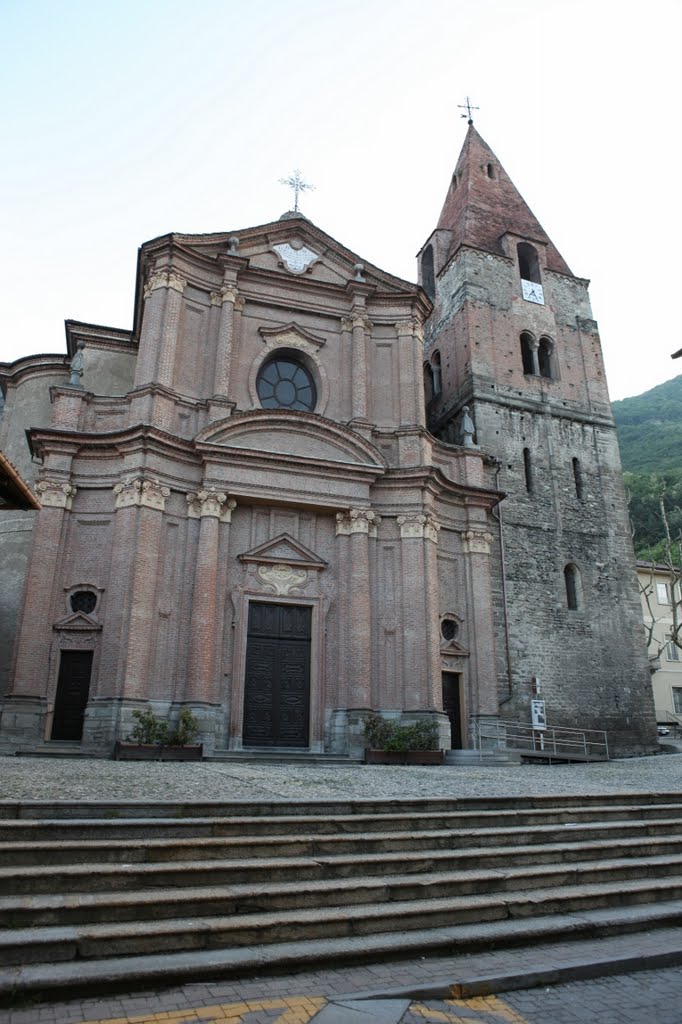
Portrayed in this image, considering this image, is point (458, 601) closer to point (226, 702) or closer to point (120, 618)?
point (226, 702)

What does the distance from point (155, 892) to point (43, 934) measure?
103 centimetres

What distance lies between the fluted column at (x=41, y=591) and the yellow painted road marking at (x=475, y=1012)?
14.0 meters

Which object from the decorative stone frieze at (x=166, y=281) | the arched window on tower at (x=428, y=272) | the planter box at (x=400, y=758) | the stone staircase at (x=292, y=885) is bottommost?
the stone staircase at (x=292, y=885)

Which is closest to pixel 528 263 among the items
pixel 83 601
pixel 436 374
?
pixel 436 374

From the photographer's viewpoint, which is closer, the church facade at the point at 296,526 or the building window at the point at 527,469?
the church facade at the point at 296,526

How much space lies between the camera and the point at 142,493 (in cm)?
1831

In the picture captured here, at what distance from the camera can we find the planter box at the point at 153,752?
1529cm

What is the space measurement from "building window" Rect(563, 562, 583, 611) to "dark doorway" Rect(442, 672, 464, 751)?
18.7 ft

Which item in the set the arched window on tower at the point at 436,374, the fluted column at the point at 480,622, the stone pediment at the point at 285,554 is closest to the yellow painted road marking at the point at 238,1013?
the stone pediment at the point at 285,554

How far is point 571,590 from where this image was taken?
976 inches

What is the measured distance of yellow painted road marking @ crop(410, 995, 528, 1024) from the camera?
4.69m

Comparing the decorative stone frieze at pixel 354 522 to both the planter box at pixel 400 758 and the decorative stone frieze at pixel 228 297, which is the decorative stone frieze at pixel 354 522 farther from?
the decorative stone frieze at pixel 228 297

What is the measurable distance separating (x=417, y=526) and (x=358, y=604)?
279 centimetres

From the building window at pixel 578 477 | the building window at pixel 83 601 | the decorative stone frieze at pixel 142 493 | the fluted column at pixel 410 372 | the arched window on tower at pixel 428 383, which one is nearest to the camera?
the building window at pixel 83 601
